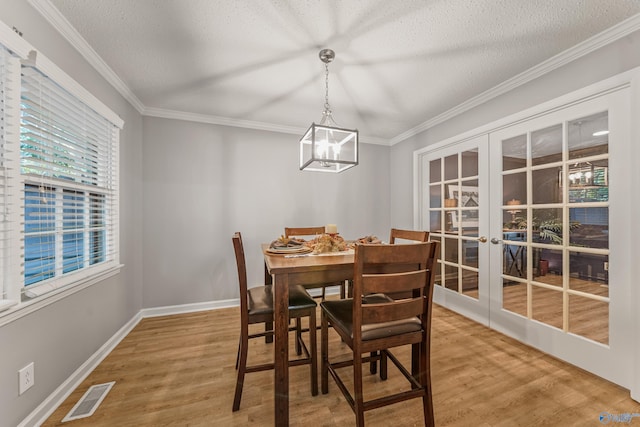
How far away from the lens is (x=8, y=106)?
1276mm

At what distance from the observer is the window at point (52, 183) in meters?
1.29

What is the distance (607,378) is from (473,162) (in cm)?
202

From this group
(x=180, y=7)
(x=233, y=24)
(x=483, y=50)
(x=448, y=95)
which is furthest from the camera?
(x=448, y=95)

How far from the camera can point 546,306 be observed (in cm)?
214

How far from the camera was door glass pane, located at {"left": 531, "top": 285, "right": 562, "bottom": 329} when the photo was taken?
2064 millimetres

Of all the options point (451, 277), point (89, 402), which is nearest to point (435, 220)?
point (451, 277)

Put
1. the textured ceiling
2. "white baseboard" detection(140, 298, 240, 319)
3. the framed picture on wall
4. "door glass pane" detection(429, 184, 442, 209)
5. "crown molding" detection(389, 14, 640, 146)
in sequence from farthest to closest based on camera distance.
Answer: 1. "door glass pane" detection(429, 184, 442, 209)
2. "white baseboard" detection(140, 298, 240, 319)
3. the framed picture on wall
4. "crown molding" detection(389, 14, 640, 146)
5. the textured ceiling

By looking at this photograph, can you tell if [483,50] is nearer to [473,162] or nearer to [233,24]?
[473,162]

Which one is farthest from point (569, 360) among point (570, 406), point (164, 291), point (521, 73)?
point (164, 291)

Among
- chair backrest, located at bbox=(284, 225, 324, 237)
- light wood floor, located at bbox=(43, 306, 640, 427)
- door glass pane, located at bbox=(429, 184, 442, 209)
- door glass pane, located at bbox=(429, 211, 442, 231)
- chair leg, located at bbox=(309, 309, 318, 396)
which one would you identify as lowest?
light wood floor, located at bbox=(43, 306, 640, 427)

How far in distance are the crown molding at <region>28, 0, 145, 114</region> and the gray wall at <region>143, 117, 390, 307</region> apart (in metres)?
0.62

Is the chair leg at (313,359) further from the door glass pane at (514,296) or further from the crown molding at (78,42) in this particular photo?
the crown molding at (78,42)

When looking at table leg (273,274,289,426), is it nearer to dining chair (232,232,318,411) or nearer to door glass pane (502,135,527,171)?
dining chair (232,232,318,411)

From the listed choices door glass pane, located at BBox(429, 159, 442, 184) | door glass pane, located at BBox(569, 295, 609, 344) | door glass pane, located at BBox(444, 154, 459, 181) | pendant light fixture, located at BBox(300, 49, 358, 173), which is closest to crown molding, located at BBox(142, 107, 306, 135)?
pendant light fixture, located at BBox(300, 49, 358, 173)
